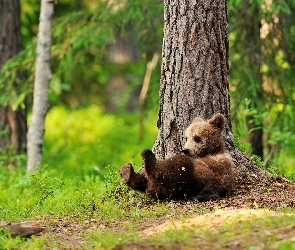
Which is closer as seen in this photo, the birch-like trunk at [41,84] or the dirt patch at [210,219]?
the dirt patch at [210,219]

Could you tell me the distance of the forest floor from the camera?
189 inches

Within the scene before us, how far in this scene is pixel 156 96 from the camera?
11.7 meters

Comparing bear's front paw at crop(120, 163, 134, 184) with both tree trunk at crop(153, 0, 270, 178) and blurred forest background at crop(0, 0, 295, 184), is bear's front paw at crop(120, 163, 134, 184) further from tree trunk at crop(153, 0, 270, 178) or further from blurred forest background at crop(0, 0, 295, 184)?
blurred forest background at crop(0, 0, 295, 184)

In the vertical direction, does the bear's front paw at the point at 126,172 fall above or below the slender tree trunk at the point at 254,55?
below

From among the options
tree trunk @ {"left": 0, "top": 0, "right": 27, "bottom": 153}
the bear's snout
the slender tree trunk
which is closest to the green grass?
tree trunk @ {"left": 0, "top": 0, "right": 27, "bottom": 153}

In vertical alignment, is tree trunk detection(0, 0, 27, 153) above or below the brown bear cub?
above

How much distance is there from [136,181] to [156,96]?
5162 millimetres

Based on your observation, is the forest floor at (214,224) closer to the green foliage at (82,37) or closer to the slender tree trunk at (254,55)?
the slender tree trunk at (254,55)

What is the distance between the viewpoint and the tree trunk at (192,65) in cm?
705

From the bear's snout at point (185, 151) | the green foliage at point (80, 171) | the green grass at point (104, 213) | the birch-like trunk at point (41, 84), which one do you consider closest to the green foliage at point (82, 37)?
the birch-like trunk at point (41, 84)

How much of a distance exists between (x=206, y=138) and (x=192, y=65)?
0.95 meters

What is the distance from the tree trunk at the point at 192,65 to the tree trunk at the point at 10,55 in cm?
543

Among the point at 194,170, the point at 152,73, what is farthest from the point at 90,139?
the point at 194,170

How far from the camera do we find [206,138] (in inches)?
263
